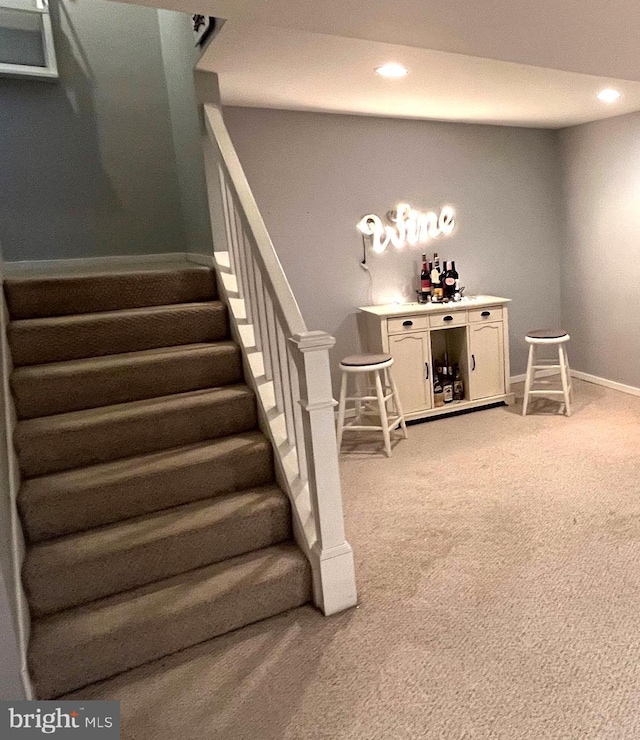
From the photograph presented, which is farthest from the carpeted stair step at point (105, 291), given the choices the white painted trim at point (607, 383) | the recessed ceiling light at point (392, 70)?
the white painted trim at point (607, 383)

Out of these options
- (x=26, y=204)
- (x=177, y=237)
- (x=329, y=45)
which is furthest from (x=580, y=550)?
(x=26, y=204)

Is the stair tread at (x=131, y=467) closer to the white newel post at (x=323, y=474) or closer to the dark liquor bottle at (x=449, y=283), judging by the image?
the white newel post at (x=323, y=474)

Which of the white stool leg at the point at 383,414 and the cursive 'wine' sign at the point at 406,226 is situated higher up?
the cursive 'wine' sign at the point at 406,226

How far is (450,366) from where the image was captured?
13.4 feet

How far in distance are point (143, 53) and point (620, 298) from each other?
3807mm

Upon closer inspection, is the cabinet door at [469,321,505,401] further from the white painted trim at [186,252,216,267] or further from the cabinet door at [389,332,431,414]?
the white painted trim at [186,252,216,267]

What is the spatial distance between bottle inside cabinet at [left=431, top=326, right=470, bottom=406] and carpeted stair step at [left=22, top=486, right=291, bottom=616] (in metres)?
2.13

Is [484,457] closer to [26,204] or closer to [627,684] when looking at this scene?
[627,684]

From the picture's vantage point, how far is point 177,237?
11.8ft

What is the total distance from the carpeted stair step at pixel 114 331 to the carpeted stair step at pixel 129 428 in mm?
325

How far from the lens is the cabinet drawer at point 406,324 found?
3.66m

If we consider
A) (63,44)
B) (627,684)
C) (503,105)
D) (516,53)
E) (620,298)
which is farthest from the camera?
(620,298)

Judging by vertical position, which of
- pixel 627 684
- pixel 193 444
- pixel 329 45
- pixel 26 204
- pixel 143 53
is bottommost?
pixel 627 684
